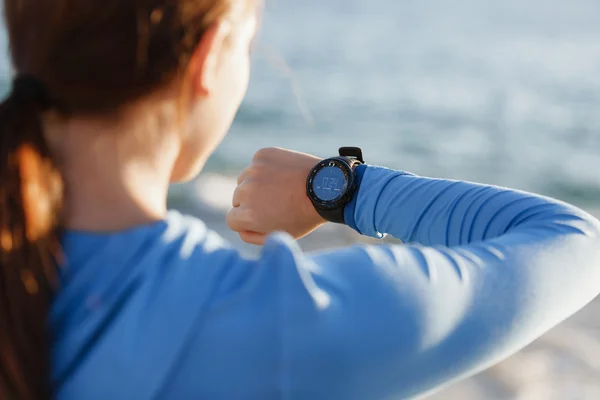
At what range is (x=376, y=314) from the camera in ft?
2.96

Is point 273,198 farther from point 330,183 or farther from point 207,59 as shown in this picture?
point 207,59

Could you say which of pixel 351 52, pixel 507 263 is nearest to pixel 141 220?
pixel 507 263

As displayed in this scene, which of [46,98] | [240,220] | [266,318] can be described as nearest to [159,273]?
[266,318]

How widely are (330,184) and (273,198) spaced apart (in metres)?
0.14

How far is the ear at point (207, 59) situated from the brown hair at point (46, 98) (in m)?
0.02

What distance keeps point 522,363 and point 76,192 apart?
3734 millimetres

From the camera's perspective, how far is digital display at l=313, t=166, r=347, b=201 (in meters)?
1.61

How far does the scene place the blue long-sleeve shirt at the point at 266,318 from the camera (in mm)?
864

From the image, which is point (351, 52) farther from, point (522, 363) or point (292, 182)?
point (292, 182)

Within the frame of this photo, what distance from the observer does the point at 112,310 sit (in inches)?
34.8

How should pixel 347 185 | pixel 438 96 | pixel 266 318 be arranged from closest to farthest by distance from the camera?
pixel 266 318, pixel 347 185, pixel 438 96

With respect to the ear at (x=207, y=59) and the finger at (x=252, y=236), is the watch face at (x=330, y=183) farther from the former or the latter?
the ear at (x=207, y=59)

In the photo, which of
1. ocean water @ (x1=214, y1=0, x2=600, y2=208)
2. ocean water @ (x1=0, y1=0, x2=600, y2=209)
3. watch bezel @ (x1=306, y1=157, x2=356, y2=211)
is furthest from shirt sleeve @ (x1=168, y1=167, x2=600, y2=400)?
ocean water @ (x1=214, y1=0, x2=600, y2=208)

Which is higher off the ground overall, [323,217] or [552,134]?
[323,217]
